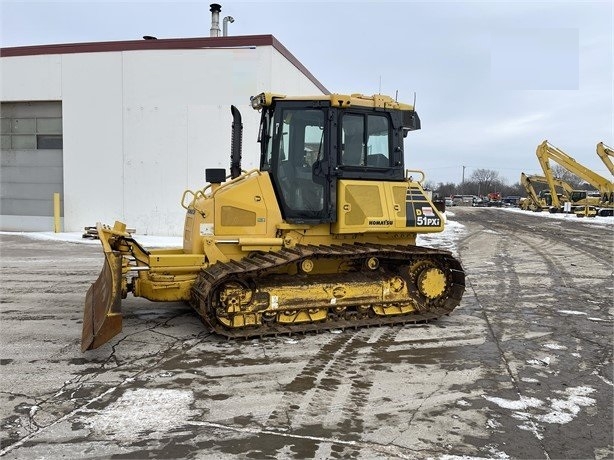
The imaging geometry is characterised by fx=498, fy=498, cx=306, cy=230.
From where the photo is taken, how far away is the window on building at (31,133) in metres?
18.4

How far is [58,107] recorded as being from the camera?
1827cm

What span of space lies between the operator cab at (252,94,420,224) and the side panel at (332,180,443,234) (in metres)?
0.13

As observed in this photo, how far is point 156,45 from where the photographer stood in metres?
16.8

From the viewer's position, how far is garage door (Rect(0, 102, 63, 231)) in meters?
18.5

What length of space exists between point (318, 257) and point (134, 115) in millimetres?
13359

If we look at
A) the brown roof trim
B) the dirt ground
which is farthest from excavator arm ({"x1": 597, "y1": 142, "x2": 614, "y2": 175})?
the dirt ground

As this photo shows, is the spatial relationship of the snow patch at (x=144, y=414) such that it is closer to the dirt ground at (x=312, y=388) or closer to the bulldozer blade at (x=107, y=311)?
the dirt ground at (x=312, y=388)

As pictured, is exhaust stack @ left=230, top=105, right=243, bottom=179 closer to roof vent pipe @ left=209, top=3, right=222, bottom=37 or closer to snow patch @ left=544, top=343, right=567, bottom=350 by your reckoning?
snow patch @ left=544, top=343, right=567, bottom=350

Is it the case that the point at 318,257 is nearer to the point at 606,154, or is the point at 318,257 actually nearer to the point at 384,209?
the point at 384,209

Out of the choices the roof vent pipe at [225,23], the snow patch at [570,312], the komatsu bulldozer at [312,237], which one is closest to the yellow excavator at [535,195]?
the roof vent pipe at [225,23]

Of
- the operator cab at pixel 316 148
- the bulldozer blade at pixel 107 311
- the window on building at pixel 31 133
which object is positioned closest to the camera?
the bulldozer blade at pixel 107 311

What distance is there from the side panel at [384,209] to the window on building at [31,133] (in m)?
15.6

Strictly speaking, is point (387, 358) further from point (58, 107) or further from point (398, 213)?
point (58, 107)

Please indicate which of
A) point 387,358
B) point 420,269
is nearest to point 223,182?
point 420,269
